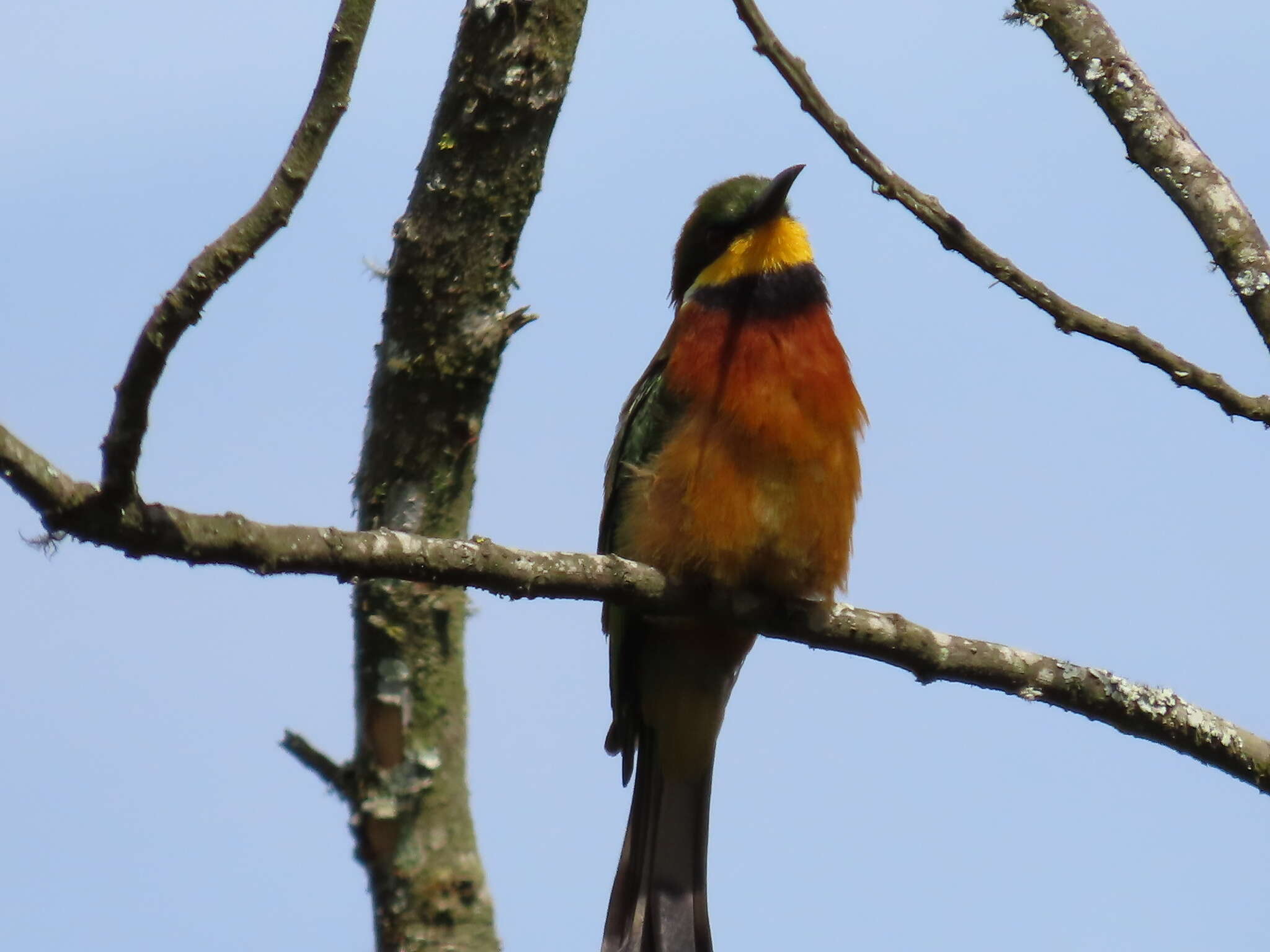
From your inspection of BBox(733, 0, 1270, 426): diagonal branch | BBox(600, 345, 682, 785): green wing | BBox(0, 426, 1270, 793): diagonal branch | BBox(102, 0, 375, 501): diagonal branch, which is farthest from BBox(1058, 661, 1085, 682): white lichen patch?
BBox(102, 0, 375, 501): diagonal branch

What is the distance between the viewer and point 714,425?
176 inches

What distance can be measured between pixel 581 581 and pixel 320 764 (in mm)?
1857

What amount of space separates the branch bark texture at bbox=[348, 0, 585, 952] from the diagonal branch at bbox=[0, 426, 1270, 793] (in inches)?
47.5

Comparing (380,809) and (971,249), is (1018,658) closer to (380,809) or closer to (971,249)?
(971,249)

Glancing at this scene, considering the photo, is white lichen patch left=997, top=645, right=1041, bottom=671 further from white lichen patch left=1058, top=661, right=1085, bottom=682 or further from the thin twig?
the thin twig

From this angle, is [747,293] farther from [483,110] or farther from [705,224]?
[483,110]

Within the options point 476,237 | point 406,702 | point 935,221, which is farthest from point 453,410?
point 935,221

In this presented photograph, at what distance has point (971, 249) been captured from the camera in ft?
10.1

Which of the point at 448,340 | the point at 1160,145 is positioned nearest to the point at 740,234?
the point at 448,340

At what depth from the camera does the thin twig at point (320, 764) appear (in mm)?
4582

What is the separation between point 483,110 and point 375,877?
261cm

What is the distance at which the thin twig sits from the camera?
4.58 m

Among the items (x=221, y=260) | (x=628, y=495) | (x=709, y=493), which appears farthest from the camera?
(x=628, y=495)

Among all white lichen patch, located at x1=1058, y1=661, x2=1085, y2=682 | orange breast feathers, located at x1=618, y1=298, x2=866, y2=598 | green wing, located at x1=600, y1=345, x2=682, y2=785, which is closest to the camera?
white lichen patch, located at x1=1058, y1=661, x2=1085, y2=682
